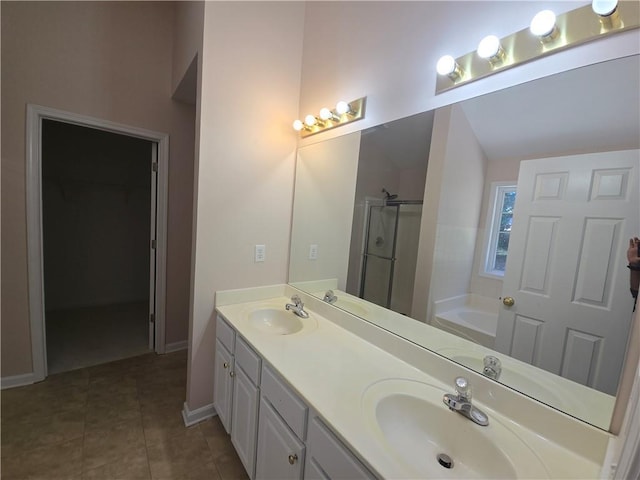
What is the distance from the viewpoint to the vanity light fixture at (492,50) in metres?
0.92

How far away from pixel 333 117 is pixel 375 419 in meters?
1.52

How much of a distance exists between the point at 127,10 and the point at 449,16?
8.04 ft

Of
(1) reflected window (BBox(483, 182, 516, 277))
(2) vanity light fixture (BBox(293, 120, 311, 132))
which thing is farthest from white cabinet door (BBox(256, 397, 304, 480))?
(2) vanity light fixture (BBox(293, 120, 311, 132))

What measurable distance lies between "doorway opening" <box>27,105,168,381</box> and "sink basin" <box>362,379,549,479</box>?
228 centimetres

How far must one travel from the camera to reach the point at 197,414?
177 cm

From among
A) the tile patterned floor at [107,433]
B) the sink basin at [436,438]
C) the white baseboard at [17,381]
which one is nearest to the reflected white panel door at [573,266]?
the sink basin at [436,438]

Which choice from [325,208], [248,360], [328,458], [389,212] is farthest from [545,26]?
[248,360]

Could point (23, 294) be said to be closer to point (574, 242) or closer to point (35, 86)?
point (35, 86)

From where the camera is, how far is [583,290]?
82 centimetres

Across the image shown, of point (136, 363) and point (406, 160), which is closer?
point (406, 160)

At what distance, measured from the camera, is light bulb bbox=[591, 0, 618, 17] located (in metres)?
0.72

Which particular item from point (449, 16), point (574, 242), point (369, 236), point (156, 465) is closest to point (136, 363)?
point (156, 465)

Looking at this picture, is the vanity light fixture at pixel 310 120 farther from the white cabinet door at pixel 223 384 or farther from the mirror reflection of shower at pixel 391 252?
the white cabinet door at pixel 223 384

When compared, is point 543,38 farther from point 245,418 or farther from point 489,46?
point 245,418
